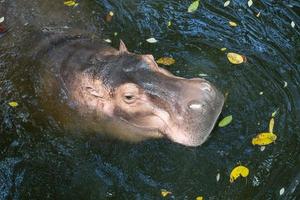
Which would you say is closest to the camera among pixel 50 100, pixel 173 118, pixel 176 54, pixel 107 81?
pixel 173 118

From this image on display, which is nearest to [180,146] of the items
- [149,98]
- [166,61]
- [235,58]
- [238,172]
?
[238,172]

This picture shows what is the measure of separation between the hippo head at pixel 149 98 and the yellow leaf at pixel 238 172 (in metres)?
0.68

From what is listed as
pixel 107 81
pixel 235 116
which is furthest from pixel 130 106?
pixel 235 116

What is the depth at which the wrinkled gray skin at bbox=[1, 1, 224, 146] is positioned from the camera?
655 cm

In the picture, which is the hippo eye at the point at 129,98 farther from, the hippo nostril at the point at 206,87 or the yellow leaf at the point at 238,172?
the yellow leaf at the point at 238,172

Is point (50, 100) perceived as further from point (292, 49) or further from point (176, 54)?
point (292, 49)

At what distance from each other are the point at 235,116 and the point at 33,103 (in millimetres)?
2808

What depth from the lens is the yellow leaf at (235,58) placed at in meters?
8.46

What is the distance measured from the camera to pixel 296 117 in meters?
7.56

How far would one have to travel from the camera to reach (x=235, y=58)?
28.0 feet

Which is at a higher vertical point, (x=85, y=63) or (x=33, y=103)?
(x=85, y=63)

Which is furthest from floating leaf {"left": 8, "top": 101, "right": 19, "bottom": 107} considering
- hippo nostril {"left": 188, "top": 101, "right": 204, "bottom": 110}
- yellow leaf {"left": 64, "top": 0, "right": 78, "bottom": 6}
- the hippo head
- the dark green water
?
hippo nostril {"left": 188, "top": 101, "right": 204, "bottom": 110}

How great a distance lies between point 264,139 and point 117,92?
1988mm

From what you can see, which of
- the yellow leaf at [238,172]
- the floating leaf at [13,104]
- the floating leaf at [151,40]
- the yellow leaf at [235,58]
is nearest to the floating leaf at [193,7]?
the floating leaf at [151,40]
